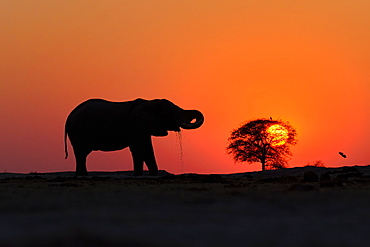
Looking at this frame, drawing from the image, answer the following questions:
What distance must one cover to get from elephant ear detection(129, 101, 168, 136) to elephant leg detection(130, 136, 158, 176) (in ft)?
1.51

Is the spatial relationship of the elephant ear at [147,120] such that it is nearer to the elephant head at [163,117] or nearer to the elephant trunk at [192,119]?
the elephant head at [163,117]

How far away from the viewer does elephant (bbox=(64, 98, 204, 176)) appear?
29234 mm

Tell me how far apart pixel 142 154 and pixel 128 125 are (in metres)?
1.67

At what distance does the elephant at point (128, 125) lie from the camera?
29234mm

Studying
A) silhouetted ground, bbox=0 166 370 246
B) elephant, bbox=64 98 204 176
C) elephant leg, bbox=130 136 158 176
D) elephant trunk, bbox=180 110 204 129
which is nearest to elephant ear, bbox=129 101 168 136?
elephant, bbox=64 98 204 176

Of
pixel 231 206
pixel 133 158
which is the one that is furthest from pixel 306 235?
pixel 133 158

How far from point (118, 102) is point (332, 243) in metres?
24.9

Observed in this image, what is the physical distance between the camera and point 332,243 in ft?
22.7

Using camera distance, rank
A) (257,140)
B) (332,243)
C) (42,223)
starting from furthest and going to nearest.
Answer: (257,140) < (42,223) < (332,243)

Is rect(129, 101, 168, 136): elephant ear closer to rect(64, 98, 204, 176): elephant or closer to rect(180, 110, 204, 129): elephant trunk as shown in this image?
rect(64, 98, 204, 176): elephant

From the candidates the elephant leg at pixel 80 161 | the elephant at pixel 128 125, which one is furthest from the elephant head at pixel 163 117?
the elephant leg at pixel 80 161

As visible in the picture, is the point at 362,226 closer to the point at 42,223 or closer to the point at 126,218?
the point at 126,218

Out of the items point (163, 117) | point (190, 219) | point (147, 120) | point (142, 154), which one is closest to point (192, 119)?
point (163, 117)

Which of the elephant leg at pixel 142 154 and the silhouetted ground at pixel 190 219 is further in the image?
the elephant leg at pixel 142 154
